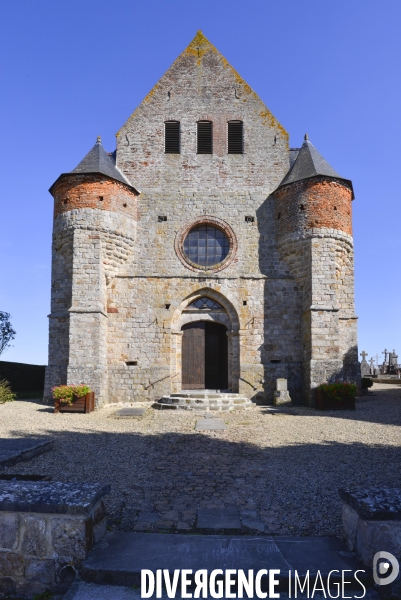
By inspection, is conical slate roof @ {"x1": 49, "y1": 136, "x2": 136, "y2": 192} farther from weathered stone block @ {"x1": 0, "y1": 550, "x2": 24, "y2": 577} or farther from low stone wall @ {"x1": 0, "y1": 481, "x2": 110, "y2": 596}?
weathered stone block @ {"x1": 0, "y1": 550, "x2": 24, "y2": 577}

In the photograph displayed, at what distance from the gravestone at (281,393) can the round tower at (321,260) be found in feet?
2.16

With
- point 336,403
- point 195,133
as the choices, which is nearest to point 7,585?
point 336,403

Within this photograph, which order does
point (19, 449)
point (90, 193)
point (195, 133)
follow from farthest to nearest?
1. point (195, 133)
2. point (90, 193)
3. point (19, 449)

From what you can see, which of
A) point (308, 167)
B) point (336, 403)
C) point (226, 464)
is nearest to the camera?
point (226, 464)

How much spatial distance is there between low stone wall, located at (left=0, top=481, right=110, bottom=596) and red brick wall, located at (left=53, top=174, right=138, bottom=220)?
12.5 meters

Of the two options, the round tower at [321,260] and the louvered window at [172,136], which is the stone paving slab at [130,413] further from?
the louvered window at [172,136]

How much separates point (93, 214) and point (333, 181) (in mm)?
8027

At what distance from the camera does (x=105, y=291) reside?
48.0 feet

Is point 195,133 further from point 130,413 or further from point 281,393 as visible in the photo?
point 130,413

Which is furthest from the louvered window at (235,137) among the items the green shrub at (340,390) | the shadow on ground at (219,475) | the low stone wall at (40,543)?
the low stone wall at (40,543)

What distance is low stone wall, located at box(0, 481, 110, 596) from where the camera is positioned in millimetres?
2885

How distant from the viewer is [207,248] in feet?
51.6

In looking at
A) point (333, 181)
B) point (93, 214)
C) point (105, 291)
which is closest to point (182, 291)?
point (105, 291)

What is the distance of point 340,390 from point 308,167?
25.0 feet
